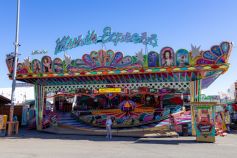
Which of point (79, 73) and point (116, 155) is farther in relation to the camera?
point (79, 73)

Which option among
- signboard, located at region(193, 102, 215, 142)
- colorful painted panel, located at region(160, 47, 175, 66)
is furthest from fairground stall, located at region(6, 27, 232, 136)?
signboard, located at region(193, 102, 215, 142)

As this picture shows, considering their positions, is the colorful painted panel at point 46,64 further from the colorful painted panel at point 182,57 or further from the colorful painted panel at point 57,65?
the colorful painted panel at point 182,57

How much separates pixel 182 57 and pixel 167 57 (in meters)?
0.86

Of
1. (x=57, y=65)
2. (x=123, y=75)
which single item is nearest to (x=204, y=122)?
(x=123, y=75)

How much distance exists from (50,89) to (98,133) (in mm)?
4952

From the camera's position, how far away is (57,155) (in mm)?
9398

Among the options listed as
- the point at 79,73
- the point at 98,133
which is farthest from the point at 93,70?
the point at 98,133

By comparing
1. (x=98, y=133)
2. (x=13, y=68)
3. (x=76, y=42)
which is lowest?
(x=98, y=133)

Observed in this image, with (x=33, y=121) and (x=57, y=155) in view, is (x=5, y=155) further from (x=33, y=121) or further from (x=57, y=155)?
(x=33, y=121)

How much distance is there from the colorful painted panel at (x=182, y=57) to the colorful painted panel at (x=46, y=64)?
8.31m

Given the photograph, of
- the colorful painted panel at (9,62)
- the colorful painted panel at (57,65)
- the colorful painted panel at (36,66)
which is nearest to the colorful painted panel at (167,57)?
the colorful painted panel at (57,65)

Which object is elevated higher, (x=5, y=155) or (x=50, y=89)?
(x=50, y=89)

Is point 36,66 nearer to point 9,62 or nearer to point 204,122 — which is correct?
point 9,62

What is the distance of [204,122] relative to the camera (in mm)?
13492
